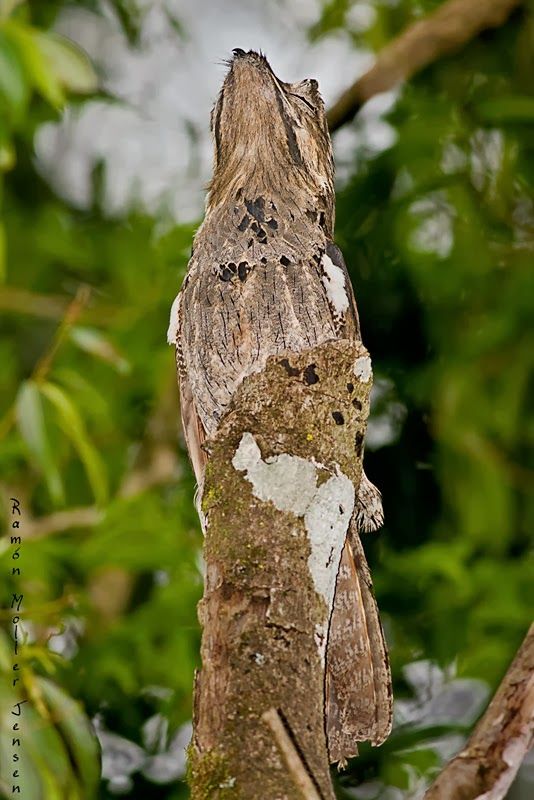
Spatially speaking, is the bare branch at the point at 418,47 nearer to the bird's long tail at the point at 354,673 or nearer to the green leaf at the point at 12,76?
the green leaf at the point at 12,76

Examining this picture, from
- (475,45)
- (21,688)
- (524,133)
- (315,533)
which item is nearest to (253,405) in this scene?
(315,533)

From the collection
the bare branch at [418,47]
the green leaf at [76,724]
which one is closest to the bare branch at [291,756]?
the green leaf at [76,724]

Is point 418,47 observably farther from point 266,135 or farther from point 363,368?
point 363,368

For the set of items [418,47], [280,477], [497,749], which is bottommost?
[497,749]

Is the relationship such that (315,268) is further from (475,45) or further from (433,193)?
(475,45)

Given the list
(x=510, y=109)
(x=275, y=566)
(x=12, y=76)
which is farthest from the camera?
(x=510, y=109)

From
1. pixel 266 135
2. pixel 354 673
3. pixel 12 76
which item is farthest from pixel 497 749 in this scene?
pixel 12 76
